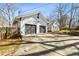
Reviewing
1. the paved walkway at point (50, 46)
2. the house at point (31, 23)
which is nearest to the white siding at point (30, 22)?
the house at point (31, 23)

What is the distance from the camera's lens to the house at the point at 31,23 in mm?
2787

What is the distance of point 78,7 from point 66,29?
0.32 meters

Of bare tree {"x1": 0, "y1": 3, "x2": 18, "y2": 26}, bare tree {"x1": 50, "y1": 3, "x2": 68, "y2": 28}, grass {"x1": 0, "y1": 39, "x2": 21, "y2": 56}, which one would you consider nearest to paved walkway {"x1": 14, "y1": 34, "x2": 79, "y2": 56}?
grass {"x1": 0, "y1": 39, "x2": 21, "y2": 56}

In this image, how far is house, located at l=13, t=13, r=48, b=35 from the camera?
9.14 feet

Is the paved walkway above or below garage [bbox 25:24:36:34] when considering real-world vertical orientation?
below

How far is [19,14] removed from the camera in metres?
2.79

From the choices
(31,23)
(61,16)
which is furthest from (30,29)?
(61,16)

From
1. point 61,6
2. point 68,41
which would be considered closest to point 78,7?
point 61,6

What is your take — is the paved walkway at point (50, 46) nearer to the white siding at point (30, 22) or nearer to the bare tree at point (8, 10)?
the white siding at point (30, 22)

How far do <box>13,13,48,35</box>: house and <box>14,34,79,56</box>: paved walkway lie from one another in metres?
0.09

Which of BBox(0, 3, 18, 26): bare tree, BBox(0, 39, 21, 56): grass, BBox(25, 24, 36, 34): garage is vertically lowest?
BBox(0, 39, 21, 56): grass

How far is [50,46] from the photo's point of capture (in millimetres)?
2809

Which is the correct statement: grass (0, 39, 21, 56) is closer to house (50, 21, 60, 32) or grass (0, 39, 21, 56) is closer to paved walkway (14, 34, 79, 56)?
paved walkway (14, 34, 79, 56)

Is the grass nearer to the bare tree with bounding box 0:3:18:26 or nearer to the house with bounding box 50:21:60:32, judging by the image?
the bare tree with bounding box 0:3:18:26
